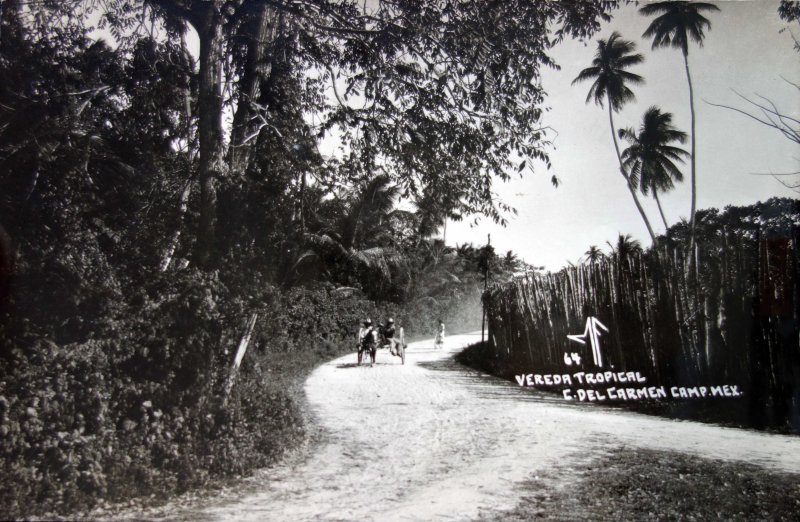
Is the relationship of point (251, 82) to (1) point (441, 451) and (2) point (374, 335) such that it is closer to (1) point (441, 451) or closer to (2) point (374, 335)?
(1) point (441, 451)

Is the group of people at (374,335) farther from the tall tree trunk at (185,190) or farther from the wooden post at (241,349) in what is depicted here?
the wooden post at (241,349)

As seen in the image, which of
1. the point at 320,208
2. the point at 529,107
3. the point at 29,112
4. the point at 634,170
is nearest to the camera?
the point at 29,112

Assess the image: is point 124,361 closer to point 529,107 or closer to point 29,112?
point 29,112

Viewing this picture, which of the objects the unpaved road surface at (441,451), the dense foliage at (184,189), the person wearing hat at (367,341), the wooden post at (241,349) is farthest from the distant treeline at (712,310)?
the wooden post at (241,349)

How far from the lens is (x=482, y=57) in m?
5.79

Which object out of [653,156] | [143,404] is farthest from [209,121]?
[653,156]

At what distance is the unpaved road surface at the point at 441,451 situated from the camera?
12.6 feet

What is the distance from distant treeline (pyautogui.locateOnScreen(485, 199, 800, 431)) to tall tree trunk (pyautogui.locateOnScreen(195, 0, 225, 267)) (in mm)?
5985

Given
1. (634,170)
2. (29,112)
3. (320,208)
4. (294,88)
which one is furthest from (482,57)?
(634,170)

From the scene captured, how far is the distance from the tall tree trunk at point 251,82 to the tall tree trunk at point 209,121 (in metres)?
0.25

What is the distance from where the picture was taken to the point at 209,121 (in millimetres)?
5809

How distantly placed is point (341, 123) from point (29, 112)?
11.7ft

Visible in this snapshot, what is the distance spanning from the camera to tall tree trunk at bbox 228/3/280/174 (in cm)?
608

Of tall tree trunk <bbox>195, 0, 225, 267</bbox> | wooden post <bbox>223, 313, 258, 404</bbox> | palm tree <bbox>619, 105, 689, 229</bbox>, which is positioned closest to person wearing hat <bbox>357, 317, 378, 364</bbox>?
wooden post <bbox>223, 313, 258, 404</bbox>
